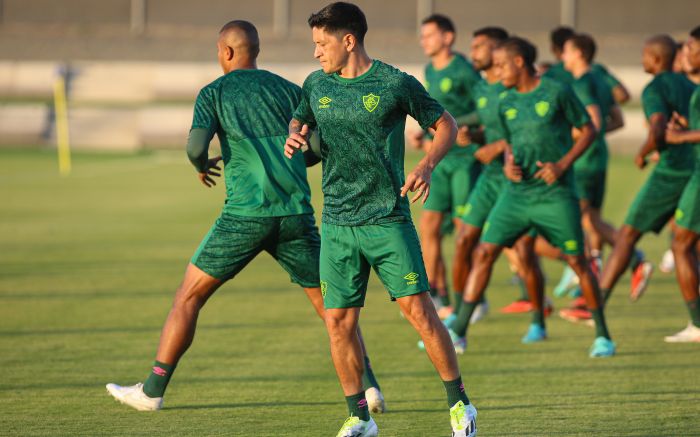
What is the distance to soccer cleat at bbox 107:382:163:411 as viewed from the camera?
7.71 metres

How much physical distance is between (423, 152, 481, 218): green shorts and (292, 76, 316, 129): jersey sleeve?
4.69 m

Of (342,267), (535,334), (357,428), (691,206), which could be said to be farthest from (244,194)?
(691,206)

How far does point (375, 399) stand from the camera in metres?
7.61

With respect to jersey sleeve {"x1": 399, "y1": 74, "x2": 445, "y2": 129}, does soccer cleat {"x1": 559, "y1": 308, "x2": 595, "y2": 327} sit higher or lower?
lower

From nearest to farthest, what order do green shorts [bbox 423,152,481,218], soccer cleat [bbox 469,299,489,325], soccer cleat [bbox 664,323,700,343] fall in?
soccer cleat [bbox 664,323,700,343]
soccer cleat [bbox 469,299,489,325]
green shorts [bbox 423,152,481,218]

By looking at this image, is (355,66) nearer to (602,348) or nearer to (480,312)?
(602,348)

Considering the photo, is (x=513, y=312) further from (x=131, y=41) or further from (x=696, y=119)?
(x=131, y=41)

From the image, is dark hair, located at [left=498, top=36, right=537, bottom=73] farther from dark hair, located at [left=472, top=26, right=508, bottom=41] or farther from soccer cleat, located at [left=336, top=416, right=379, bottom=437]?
soccer cleat, located at [left=336, top=416, right=379, bottom=437]

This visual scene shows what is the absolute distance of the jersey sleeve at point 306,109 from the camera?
679 centimetres

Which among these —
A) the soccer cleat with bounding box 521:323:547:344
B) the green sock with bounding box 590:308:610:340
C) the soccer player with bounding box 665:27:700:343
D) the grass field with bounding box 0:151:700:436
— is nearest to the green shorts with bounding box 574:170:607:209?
the grass field with bounding box 0:151:700:436

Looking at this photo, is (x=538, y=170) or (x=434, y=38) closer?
(x=538, y=170)

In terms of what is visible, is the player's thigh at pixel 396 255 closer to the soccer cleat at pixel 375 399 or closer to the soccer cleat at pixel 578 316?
the soccer cleat at pixel 375 399

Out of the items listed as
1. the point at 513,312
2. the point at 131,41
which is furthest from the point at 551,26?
the point at 513,312

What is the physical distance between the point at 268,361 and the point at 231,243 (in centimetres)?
186
